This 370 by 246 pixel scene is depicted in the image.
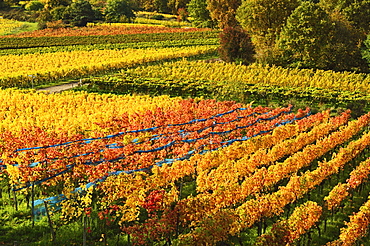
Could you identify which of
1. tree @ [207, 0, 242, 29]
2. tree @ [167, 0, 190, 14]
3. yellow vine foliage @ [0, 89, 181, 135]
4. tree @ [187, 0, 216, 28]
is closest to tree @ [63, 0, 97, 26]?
tree @ [187, 0, 216, 28]

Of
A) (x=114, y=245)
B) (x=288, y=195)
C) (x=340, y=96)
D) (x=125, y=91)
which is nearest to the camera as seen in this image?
(x=114, y=245)

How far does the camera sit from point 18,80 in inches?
1326

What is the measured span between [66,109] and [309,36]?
26588mm

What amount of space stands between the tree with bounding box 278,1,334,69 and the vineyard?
24.3 feet

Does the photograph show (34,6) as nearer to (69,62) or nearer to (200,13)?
(200,13)

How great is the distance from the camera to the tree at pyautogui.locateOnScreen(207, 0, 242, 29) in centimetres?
7062

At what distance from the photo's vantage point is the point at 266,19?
47.9 m

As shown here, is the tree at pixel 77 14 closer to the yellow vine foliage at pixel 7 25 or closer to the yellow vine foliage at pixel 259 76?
the yellow vine foliage at pixel 7 25

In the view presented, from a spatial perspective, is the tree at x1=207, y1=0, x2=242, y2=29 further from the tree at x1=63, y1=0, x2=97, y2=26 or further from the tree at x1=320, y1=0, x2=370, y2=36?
the tree at x1=63, y1=0, x2=97, y2=26

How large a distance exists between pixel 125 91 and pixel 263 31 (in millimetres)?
23563

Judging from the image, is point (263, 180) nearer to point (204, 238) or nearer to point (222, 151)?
point (222, 151)

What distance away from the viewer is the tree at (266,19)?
154ft

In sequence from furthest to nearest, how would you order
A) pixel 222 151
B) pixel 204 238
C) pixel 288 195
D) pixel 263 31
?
pixel 263 31 < pixel 222 151 < pixel 288 195 < pixel 204 238

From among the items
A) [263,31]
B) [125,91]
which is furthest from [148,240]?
[263,31]
